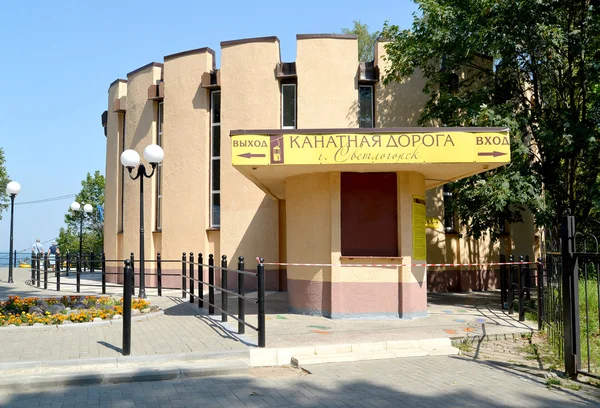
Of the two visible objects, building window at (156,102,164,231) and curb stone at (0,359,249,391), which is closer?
curb stone at (0,359,249,391)

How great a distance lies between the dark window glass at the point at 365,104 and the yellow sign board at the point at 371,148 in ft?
24.4

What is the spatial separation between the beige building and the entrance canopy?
90 cm

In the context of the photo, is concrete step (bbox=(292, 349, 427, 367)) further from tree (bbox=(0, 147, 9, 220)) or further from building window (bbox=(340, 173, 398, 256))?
→ tree (bbox=(0, 147, 9, 220))

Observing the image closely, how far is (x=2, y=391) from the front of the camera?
579 centimetres

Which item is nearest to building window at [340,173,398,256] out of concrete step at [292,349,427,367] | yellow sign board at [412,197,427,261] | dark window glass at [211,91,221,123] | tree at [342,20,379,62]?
yellow sign board at [412,197,427,261]

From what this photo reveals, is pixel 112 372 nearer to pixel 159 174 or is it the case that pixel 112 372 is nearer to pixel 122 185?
pixel 159 174

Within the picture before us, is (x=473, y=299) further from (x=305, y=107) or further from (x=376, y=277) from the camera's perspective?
(x=305, y=107)

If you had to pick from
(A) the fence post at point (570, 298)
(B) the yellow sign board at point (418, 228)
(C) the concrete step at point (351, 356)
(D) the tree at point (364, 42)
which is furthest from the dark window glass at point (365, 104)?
(D) the tree at point (364, 42)

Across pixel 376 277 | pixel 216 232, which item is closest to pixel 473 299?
pixel 376 277

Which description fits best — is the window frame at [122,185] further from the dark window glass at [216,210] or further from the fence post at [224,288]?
the fence post at [224,288]

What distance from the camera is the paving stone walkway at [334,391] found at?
17.5ft

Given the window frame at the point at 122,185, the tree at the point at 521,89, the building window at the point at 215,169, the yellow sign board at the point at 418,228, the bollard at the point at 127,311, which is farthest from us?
the window frame at the point at 122,185

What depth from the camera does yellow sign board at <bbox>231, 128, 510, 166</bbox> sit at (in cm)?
907

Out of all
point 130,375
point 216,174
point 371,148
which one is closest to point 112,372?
point 130,375
